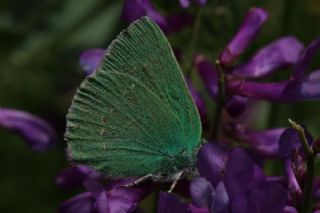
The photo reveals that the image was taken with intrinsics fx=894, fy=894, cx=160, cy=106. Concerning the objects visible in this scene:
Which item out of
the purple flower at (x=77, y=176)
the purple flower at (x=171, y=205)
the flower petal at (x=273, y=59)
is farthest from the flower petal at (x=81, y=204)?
the flower petal at (x=273, y=59)

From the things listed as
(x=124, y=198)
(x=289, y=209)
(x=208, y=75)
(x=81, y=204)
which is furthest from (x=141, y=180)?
(x=208, y=75)

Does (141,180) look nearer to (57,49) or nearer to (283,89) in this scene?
(283,89)

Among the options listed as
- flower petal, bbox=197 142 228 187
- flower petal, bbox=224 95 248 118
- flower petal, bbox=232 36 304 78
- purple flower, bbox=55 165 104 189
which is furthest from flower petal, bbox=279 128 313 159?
purple flower, bbox=55 165 104 189

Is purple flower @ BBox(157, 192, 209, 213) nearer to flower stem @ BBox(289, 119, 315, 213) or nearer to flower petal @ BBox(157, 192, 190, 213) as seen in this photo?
flower petal @ BBox(157, 192, 190, 213)

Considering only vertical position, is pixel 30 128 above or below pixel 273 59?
above

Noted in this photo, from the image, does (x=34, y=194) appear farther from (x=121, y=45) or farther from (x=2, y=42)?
(x=121, y=45)

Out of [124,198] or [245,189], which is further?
[124,198]
